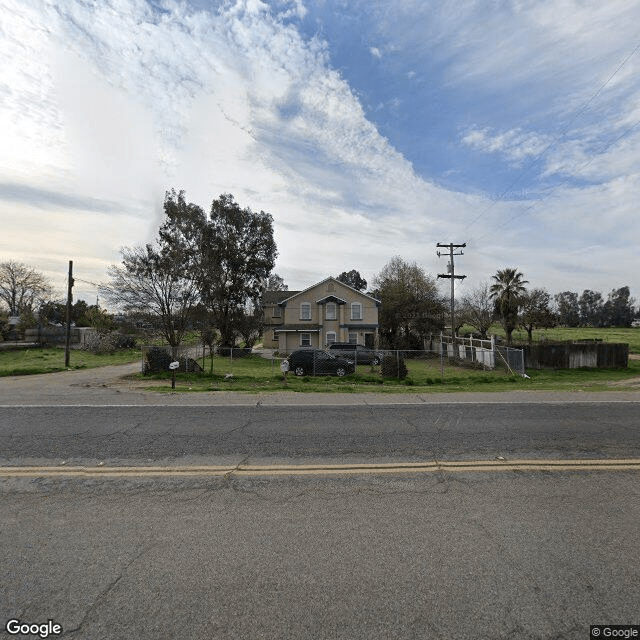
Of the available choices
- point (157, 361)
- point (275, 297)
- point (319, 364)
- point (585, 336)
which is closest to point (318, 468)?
point (319, 364)

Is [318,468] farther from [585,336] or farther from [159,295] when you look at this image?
[585,336]

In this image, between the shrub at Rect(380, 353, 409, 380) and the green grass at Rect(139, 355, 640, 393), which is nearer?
the green grass at Rect(139, 355, 640, 393)

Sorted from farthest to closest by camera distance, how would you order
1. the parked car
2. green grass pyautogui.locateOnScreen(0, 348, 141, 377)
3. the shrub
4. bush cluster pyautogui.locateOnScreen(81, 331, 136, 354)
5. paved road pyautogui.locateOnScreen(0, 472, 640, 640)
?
bush cluster pyautogui.locateOnScreen(81, 331, 136, 354)
the parked car
green grass pyautogui.locateOnScreen(0, 348, 141, 377)
the shrub
paved road pyautogui.locateOnScreen(0, 472, 640, 640)

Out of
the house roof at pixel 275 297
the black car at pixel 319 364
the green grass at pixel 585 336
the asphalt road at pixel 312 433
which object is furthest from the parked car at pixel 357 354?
the green grass at pixel 585 336

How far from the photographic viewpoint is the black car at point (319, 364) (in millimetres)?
22125

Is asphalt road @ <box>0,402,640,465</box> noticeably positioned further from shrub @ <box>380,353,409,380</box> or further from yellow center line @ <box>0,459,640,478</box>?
shrub @ <box>380,353,409,380</box>

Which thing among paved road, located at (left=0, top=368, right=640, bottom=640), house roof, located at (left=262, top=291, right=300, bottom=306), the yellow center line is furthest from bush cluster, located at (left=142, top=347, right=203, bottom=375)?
house roof, located at (left=262, top=291, right=300, bottom=306)

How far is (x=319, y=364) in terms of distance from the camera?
22.1 metres

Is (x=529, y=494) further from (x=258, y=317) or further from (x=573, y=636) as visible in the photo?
(x=258, y=317)

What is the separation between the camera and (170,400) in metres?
12.3

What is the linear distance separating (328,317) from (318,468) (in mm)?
35052

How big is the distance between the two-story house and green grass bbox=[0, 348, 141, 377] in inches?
588

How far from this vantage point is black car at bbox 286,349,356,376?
22.1 metres

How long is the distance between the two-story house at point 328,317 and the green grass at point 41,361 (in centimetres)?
1493
